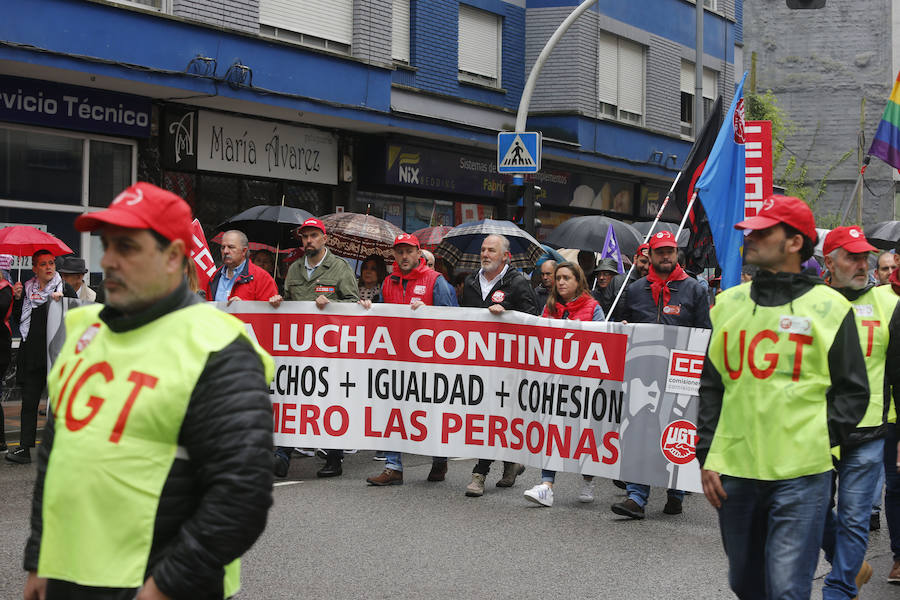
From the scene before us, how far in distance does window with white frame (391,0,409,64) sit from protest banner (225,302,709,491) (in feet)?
37.0

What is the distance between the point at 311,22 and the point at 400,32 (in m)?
2.75

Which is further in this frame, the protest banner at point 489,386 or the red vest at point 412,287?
the red vest at point 412,287

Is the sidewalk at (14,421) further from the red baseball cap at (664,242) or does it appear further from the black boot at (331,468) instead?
the red baseball cap at (664,242)

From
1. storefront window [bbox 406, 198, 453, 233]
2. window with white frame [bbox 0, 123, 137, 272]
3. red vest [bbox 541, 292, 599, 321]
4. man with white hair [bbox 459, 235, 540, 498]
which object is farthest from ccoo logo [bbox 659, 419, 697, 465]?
storefront window [bbox 406, 198, 453, 233]

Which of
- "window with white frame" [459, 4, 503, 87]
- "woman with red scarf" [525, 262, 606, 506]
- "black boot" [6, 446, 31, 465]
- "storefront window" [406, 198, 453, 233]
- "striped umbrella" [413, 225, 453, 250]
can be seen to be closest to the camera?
"woman with red scarf" [525, 262, 606, 506]

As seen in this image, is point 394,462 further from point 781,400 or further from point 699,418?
point 781,400

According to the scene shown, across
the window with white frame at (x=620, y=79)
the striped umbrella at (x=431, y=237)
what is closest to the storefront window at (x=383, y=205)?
the striped umbrella at (x=431, y=237)

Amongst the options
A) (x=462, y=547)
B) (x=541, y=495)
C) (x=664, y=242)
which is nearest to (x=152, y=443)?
(x=462, y=547)

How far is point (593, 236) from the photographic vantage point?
17.5 metres

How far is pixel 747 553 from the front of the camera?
4.27 metres

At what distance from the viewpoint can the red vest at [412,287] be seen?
9.78m

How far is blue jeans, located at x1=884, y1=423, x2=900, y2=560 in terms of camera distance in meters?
6.54

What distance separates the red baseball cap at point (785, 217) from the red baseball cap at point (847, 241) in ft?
5.32

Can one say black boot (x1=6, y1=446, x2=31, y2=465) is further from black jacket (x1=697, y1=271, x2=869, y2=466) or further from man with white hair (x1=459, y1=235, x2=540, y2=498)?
black jacket (x1=697, y1=271, x2=869, y2=466)
